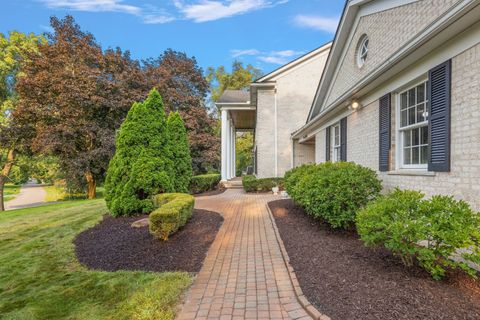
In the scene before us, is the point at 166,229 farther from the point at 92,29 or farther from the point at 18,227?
the point at 92,29

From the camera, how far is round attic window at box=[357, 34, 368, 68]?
7285 mm

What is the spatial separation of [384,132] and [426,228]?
3188mm

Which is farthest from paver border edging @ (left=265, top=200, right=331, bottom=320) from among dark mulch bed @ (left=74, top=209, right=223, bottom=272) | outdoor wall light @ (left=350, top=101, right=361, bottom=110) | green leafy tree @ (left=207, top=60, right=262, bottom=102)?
green leafy tree @ (left=207, top=60, right=262, bottom=102)

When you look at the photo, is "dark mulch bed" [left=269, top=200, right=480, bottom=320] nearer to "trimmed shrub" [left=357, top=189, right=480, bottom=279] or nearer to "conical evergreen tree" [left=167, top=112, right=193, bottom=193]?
"trimmed shrub" [left=357, top=189, right=480, bottom=279]

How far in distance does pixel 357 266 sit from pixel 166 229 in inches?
138

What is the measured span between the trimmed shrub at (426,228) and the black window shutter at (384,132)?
2.13 m

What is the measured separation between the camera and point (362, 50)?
7.54 meters

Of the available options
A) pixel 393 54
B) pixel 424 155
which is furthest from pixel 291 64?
pixel 424 155

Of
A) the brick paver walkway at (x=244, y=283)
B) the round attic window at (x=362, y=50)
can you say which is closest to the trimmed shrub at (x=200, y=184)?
the brick paver walkway at (x=244, y=283)

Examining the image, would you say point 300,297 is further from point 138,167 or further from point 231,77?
point 231,77

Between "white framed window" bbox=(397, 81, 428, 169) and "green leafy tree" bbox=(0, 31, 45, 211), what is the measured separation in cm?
2100

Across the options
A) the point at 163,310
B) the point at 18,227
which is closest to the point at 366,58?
the point at 163,310

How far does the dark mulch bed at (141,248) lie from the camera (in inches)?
162

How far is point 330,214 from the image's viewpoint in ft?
16.5
